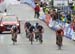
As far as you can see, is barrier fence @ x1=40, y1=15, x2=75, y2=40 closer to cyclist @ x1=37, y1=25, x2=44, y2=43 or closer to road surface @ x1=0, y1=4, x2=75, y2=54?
road surface @ x1=0, y1=4, x2=75, y2=54

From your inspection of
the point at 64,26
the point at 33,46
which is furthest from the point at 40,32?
the point at 64,26

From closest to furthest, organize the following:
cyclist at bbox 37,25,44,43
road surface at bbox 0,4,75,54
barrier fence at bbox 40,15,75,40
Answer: road surface at bbox 0,4,75,54, cyclist at bbox 37,25,44,43, barrier fence at bbox 40,15,75,40

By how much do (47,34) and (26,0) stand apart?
40071 mm

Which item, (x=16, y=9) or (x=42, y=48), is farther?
(x=16, y=9)

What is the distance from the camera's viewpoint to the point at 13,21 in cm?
3562

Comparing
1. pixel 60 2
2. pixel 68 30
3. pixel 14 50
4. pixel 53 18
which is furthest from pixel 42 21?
pixel 14 50

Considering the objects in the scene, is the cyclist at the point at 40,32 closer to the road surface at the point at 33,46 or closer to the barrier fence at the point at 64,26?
the road surface at the point at 33,46

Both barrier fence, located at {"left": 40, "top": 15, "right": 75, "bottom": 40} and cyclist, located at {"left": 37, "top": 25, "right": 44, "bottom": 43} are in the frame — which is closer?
cyclist, located at {"left": 37, "top": 25, "right": 44, "bottom": 43}

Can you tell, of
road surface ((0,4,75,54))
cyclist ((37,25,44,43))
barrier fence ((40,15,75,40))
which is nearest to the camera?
road surface ((0,4,75,54))

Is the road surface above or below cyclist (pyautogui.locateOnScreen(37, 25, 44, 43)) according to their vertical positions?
below

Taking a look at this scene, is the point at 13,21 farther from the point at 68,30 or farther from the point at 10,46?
the point at 10,46

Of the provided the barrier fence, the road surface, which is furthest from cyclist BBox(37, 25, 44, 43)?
the barrier fence

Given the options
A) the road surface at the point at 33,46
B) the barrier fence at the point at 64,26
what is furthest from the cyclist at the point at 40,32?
the barrier fence at the point at 64,26

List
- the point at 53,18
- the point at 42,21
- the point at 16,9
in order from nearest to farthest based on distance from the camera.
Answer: the point at 53,18 < the point at 42,21 < the point at 16,9
